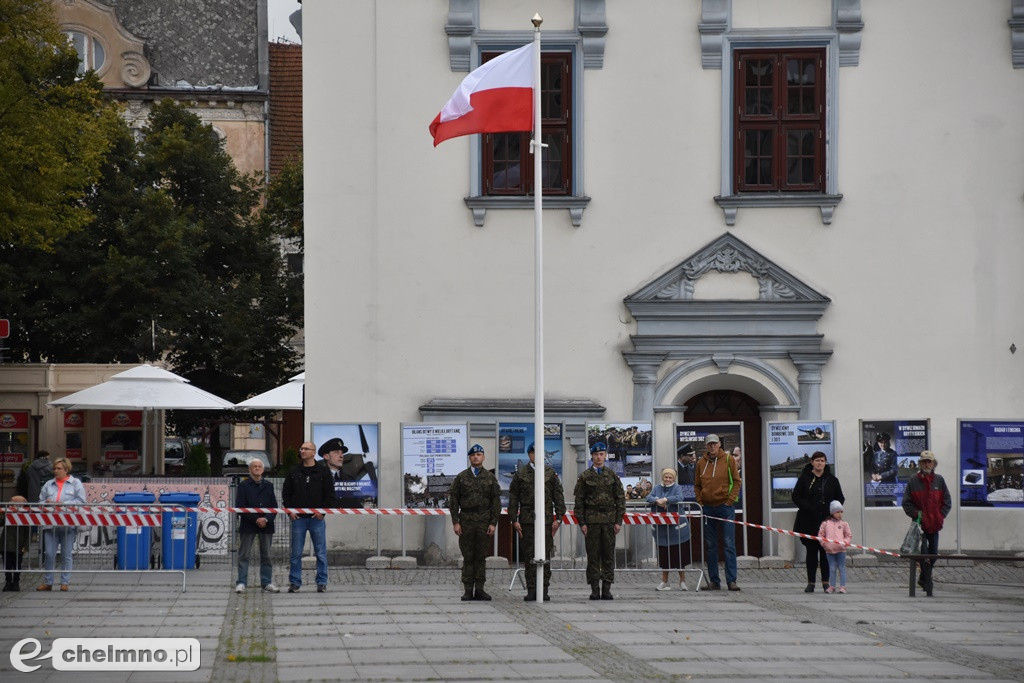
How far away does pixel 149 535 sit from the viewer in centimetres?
1903

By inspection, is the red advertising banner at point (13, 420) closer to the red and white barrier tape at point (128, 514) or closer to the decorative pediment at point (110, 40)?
the red and white barrier tape at point (128, 514)

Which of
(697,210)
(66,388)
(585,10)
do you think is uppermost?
(585,10)

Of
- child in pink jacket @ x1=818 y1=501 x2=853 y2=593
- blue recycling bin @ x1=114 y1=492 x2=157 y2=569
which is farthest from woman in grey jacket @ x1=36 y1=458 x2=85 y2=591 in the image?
child in pink jacket @ x1=818 y1=501 x2=853 y2=593

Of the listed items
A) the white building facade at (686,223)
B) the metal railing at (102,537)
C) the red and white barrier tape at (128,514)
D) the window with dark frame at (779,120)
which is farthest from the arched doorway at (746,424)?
the metal railing at (102,537)

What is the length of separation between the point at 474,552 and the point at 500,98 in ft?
17.0

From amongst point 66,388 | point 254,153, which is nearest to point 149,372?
point 66,388

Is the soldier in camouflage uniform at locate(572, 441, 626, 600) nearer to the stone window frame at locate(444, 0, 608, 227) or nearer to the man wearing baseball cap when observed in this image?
the man wearing baseball cap

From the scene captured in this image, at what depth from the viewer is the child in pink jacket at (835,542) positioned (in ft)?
58.4

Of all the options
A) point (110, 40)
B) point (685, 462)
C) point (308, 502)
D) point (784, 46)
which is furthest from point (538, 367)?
point (110, 40)

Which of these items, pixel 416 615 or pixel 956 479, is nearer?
pixel 416 615

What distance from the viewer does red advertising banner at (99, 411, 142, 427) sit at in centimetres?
3134

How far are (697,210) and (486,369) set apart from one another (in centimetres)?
369

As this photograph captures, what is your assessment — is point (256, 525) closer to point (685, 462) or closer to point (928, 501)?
point (685, 462)

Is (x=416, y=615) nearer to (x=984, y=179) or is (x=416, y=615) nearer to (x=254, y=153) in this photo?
(x=984, y=179)
